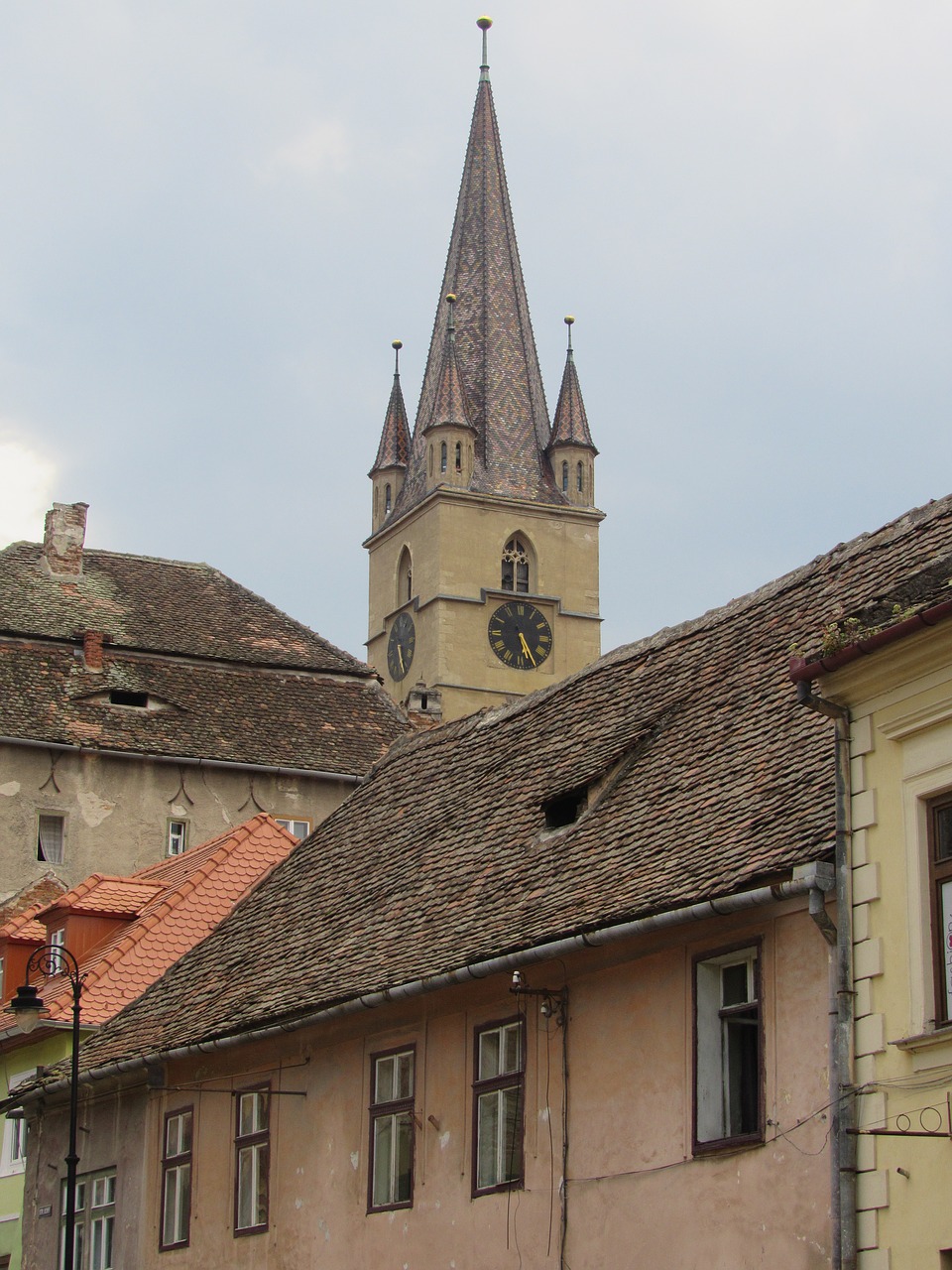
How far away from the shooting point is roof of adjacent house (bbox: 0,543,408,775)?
133 ft

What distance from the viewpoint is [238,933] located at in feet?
79.4

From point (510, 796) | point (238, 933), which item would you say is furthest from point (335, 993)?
point (238, 933)

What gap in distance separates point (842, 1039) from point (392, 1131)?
20.9 ft

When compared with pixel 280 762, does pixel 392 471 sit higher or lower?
higher

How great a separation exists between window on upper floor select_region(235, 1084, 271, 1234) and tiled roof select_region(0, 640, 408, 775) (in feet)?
59.7

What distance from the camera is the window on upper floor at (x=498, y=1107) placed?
18.1 m

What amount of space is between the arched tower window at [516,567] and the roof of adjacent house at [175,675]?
187 feet

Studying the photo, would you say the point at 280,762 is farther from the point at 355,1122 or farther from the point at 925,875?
the point at 925,875

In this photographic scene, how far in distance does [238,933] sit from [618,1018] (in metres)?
7.90

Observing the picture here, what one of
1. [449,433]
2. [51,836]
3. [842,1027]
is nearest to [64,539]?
[51,836]

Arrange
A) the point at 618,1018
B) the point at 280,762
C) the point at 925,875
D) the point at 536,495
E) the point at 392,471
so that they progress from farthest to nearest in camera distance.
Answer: the point at 392,471, the point at 536,495, the point at 280,762, the point at 618,1018, the point at 925,875

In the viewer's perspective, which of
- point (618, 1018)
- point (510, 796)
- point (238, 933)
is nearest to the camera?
point (618, 1018)

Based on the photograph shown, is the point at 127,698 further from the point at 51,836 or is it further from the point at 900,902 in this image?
the point at 900,902

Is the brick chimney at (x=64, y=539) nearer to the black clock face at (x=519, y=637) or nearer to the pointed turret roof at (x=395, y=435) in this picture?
the black clock face at (x=519, y=637)
